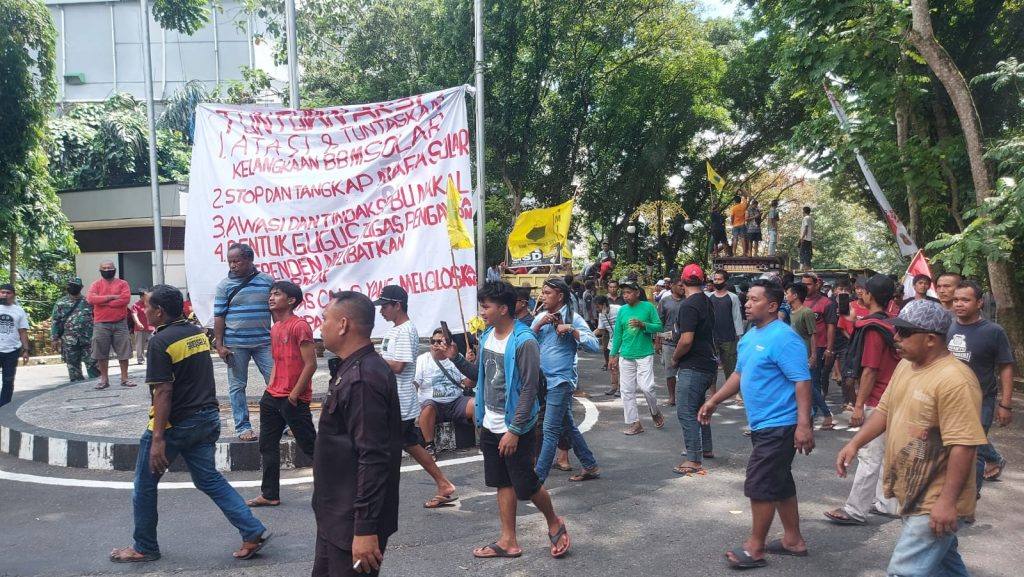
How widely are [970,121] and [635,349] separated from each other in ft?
23.4

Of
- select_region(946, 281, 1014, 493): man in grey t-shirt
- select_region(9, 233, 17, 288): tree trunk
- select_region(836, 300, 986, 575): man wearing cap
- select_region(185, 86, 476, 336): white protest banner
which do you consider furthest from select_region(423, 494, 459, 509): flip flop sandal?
select_region(9, 233, 17, 288): tree trunk

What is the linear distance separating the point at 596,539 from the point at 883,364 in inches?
91.5

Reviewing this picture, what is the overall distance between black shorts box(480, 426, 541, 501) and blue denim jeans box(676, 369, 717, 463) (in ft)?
7.50

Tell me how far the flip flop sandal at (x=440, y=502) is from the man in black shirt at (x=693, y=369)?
6.50ft

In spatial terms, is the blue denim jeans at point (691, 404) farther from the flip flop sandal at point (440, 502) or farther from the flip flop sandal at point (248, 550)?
the flip flop sandal at point (248, 550)

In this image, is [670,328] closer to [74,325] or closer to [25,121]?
[74,325]

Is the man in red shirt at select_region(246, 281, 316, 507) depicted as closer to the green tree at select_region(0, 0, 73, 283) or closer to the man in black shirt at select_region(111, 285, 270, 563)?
the man in black shirt at select_region(111, 285, 270, 563)

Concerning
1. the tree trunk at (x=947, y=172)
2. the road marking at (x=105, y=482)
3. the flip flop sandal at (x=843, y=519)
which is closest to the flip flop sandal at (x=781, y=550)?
the flip flop sandal at (x=843, y=519)

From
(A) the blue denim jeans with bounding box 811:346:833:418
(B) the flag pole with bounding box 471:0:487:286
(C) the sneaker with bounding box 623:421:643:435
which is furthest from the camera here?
(B) the flag pole with bounding box 471:0:487:286

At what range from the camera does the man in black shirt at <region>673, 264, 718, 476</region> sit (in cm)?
648

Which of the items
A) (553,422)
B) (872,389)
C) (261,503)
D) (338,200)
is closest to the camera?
(872,389)

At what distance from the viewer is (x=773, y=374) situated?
4430 millimetres

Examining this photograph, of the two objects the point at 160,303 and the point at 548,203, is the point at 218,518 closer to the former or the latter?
the point at 160,303

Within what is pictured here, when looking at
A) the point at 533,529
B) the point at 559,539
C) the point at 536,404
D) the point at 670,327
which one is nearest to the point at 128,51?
the point at 670,327
